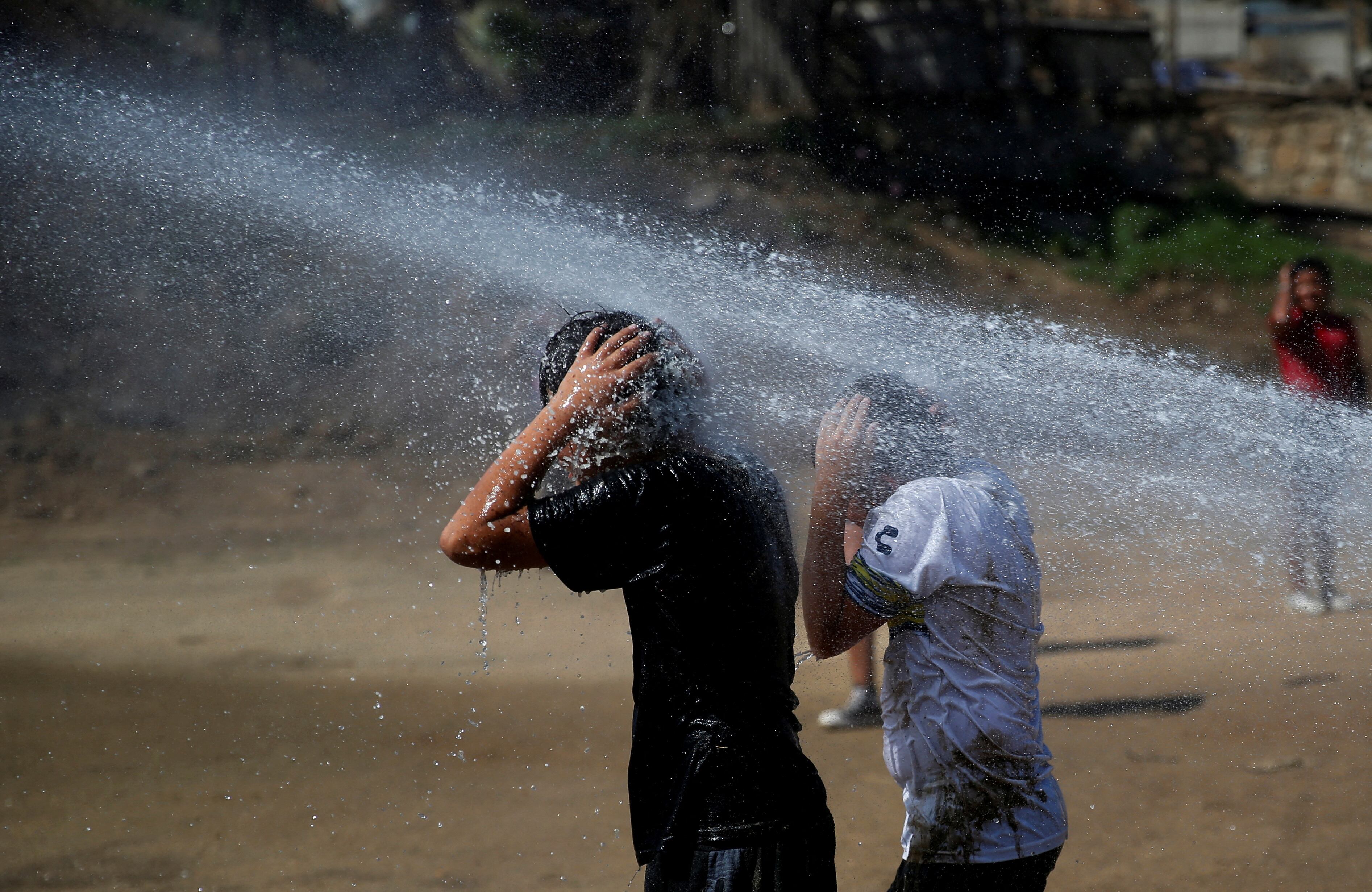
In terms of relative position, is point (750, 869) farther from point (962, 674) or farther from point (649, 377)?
point (649, 377)

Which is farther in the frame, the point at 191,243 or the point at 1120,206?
the point at 1120,206

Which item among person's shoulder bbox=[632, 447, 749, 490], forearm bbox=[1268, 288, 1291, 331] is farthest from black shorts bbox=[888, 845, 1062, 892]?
forearm bbox=[1268, 288, 1291, 331]

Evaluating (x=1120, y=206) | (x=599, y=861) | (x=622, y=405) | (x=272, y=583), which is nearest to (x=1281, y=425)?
(x=599, y=861)

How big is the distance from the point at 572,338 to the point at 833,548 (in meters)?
0.61

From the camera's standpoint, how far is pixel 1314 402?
5465mm

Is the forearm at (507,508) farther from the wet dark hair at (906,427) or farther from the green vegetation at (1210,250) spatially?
the green vegetation at (1210,250)

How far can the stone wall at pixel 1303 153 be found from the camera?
471 inches

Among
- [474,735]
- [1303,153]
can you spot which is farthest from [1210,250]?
[474,735]

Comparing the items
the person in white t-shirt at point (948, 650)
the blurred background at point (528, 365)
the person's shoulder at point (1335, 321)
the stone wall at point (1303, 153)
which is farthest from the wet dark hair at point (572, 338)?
the stone wall at point (1303, 153)

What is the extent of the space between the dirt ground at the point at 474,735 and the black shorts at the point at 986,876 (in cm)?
62

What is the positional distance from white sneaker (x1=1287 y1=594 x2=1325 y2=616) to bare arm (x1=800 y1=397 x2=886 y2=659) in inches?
163

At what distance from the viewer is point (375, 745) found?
14.6ft

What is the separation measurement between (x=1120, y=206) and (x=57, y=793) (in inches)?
436

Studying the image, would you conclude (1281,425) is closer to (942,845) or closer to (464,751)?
(464,751)
